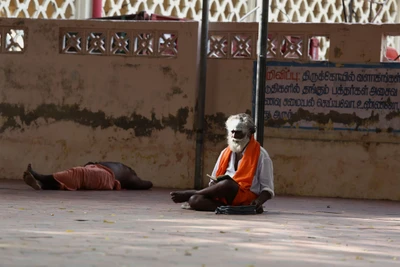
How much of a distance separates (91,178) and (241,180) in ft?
10.8

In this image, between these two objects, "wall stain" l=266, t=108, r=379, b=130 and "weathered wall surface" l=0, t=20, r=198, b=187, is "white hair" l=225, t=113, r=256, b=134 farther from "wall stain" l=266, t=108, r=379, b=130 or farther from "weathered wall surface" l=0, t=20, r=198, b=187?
"weathered wall surface" l=0, t=20, r=198, b=187

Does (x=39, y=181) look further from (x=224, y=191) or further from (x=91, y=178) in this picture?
(x=224, y=191)

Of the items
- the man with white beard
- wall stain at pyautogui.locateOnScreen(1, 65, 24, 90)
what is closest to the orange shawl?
the man with white beard

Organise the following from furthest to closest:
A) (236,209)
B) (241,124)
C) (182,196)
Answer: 1. (182,196)
2. (241,124)
3. (236,209)

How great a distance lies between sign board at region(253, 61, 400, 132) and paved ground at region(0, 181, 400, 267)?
1.88 m

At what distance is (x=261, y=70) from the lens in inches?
495

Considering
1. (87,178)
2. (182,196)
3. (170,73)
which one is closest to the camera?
(182,196)

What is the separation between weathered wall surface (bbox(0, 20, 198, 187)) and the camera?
13.6 meters

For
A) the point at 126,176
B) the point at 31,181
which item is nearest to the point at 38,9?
the point at 126,176

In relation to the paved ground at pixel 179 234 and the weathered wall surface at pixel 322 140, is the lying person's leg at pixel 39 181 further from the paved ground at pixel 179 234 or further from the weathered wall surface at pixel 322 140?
the weathered wall surface at pixel 322 140

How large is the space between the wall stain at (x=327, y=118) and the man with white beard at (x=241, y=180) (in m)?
3.47

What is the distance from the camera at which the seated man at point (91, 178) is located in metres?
12.2

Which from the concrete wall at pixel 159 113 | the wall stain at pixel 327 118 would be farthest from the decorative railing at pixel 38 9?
the wall stain at pixel 327 118

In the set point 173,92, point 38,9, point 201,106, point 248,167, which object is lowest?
point 248,167
